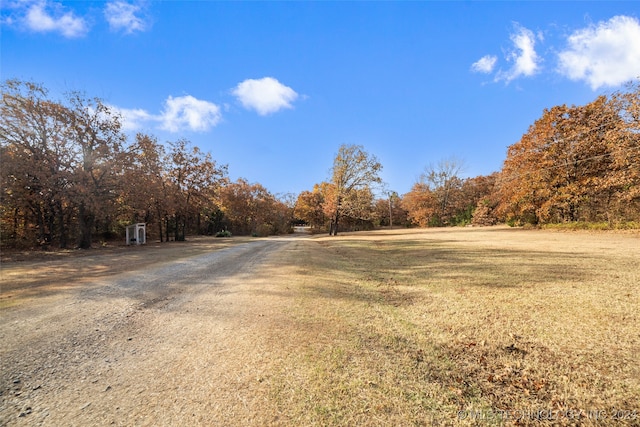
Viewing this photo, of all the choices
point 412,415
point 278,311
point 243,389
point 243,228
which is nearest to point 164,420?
point 243,389

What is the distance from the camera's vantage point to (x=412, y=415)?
183 centimetres

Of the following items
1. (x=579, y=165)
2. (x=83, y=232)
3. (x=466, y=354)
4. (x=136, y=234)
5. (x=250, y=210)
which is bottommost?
(x=466, y=354)

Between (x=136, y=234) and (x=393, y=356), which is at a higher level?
(x=136, y=234)

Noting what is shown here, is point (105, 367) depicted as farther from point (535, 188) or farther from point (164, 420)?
point (535, 188)

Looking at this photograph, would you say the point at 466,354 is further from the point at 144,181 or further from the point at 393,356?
the point at 144,181

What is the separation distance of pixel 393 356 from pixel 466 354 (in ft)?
2.38

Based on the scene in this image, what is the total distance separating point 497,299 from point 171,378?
14.7ft

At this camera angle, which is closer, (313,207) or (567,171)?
(567,171)

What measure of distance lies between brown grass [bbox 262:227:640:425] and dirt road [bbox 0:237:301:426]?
400mm

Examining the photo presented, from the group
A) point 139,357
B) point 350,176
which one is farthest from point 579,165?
point 139,357

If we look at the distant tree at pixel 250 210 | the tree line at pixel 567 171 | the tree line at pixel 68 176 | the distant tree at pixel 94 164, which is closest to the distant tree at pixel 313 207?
the distant tree at pixel 250 210

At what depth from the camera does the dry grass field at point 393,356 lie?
188 centimetres

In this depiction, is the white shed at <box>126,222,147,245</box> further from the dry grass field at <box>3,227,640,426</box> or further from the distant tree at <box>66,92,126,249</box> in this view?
the dry grass field at <box>3,227,640,426</box>

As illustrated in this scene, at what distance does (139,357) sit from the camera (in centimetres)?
268
